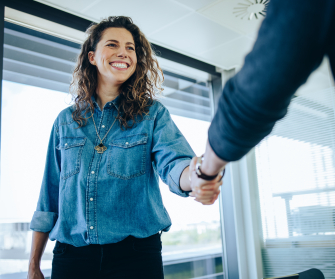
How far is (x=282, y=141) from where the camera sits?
3.51 metres

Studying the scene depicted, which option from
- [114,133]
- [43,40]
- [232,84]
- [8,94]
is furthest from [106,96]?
[43,40]

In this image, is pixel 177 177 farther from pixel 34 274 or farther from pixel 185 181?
pixel 34 274

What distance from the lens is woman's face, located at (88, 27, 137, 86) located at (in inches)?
53.4

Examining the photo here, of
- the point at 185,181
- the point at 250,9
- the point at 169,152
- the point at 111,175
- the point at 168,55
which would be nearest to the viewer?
the point at 185,181

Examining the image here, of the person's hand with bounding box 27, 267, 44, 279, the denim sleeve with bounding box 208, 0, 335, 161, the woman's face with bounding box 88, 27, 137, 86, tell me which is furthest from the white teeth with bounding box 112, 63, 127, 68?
the denim sleeve with bounding box 208, 0, 335, 161

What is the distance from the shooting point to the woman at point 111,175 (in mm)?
1108

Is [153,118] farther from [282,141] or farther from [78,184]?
[282,141]

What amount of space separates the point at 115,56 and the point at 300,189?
2586mm

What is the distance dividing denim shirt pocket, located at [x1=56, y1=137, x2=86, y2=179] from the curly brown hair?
0.08 m

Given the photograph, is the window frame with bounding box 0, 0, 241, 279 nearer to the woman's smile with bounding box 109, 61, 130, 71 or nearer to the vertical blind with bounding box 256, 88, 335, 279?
the vertical blind with bounding box 256, 88, 335, 279

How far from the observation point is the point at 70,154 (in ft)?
4.19

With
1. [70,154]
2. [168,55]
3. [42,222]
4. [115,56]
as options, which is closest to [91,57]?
[115,56]

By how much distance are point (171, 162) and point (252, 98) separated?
2.18 ft

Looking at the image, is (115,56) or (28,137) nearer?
(115,56)
